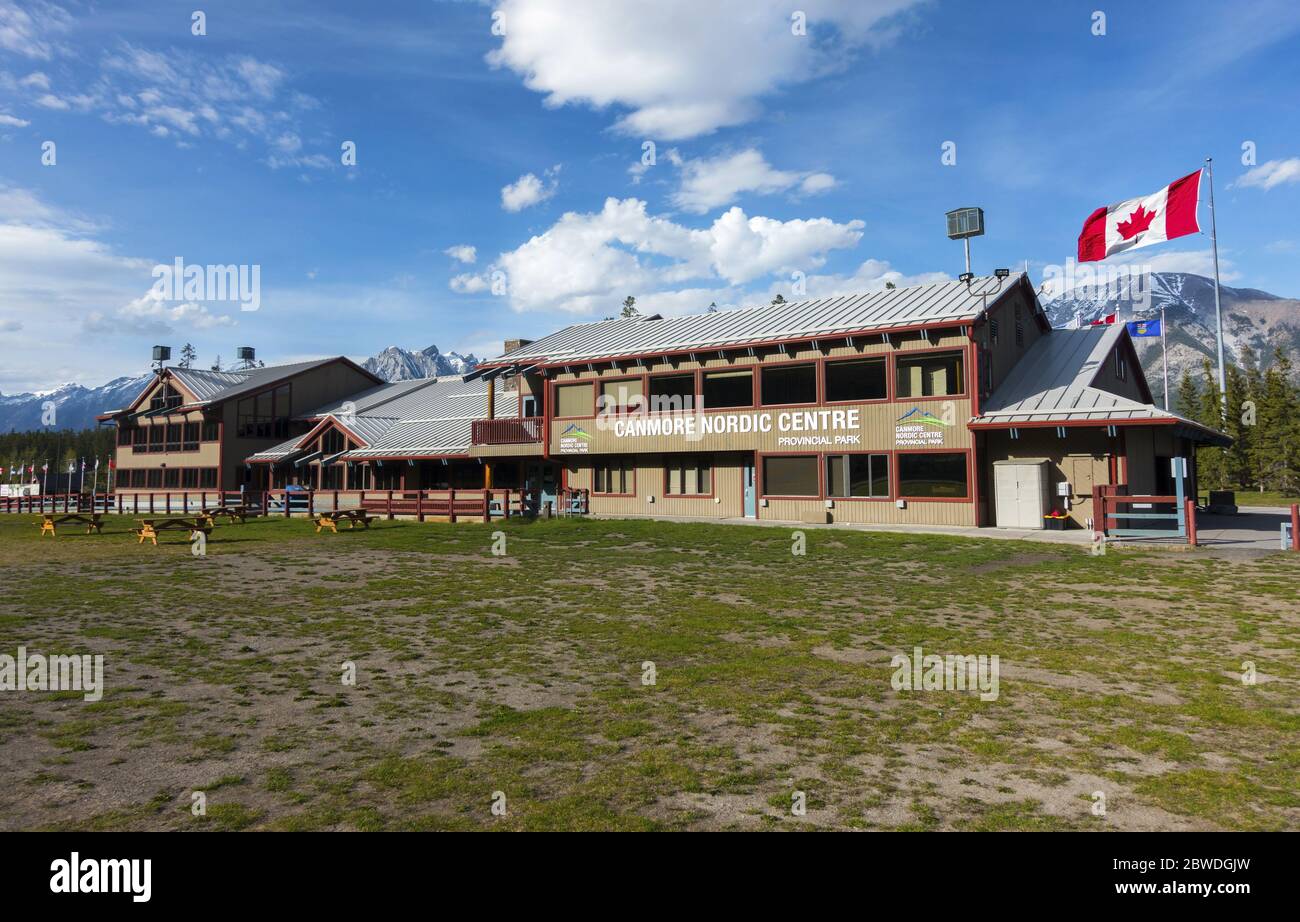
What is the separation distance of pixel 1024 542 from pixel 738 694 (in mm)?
16993

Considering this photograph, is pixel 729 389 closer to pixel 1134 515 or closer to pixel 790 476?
pixel 790 476

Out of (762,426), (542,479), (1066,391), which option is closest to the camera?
(1066,391)

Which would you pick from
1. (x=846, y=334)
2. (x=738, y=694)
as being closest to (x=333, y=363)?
(x=846, y=334)

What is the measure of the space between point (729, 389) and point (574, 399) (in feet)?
26.8

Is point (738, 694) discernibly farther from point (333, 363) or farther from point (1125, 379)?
point (333, 363)

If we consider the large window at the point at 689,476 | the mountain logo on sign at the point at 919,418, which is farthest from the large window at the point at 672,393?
the mountain logo on sign at the point at 919,418

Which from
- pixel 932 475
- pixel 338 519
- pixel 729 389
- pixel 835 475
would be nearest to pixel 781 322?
pixel 729 389

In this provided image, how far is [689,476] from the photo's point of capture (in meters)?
33.8

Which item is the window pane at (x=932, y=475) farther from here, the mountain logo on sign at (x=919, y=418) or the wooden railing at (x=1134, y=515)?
the wooden railing at (x=1134, y=515)

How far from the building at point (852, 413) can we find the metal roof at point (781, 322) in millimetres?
116

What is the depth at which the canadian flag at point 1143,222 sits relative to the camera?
103 ft

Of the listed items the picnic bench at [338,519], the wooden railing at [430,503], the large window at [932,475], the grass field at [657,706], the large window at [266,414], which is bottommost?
the grass field at [657,706]
